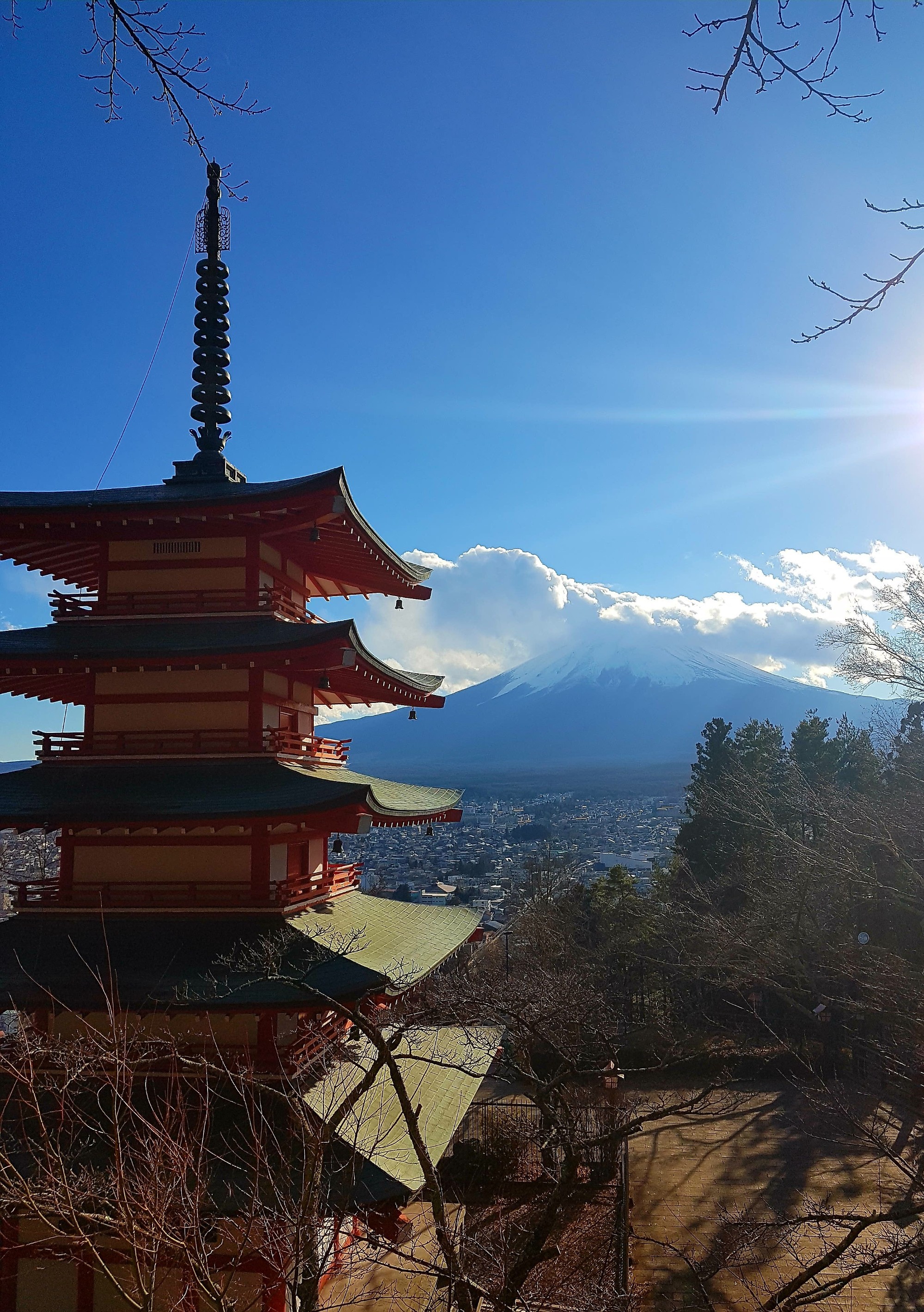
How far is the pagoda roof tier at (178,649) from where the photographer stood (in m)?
8.70

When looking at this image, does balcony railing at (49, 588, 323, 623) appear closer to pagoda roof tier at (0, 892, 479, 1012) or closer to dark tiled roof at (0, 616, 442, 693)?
dark tiled roof at (0, 616, 442, 693)

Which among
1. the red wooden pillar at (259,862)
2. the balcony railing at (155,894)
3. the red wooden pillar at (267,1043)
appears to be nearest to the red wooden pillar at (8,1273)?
the red wooden pillar at (267,1043)

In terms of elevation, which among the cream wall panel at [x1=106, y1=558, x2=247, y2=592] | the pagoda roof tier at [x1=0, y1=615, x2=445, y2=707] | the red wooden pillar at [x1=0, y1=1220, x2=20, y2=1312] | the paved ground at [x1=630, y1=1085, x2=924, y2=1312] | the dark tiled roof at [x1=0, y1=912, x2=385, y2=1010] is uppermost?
the cream wall panel at [x1=106, y1=558, x2=247, y2=592]

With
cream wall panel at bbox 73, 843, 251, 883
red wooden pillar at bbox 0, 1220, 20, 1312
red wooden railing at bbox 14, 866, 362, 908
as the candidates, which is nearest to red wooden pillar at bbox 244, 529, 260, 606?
cream wall panel at bbox 73, 843, 251, 883

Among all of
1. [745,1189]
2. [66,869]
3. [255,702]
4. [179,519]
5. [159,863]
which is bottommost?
[745,1189]

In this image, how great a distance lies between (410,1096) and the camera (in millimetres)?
10070

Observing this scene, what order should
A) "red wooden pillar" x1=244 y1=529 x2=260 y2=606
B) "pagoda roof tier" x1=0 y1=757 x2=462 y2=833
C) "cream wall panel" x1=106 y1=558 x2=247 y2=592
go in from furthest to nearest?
"cream wall panel" x1=106 y1=558 x2=247 y2=592 → "red wooden pillar" x1=244 y1=529 x2=260 y2=606 → "pagoda roof tier" x1=0 y1=757 x2=462 y2=833

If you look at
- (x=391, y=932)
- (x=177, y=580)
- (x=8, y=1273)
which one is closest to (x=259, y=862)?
(x=391, y=932)

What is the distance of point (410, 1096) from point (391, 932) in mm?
1988

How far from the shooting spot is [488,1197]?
13.3 m

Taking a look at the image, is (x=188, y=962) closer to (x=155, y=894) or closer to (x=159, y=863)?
(x=155, y=894)

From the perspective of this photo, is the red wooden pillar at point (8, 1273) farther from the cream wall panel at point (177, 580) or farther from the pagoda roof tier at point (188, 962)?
the cream wall panel at point (177, 580)

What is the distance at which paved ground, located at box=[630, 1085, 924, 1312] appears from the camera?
10.8 metres

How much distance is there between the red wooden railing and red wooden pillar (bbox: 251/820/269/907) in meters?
0.06
